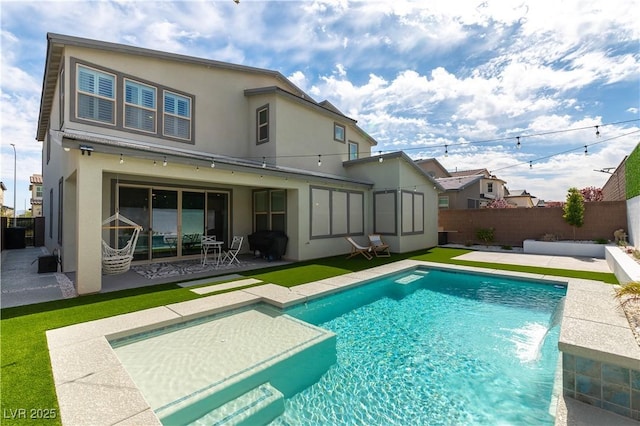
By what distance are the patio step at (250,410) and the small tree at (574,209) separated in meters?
14.3

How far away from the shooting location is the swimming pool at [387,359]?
9.59 feet

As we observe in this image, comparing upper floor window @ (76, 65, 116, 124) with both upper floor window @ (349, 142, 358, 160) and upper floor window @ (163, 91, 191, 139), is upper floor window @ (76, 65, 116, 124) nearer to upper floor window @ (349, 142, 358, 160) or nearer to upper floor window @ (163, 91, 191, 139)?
upper floor window @ (163, 91, 191, 139)

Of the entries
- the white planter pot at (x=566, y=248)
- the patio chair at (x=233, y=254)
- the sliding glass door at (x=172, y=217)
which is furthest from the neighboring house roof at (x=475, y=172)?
the sliding glass door at (x=172, y=217)

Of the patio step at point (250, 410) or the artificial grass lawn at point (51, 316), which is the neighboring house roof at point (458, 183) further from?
the patio step at point (250, 410)

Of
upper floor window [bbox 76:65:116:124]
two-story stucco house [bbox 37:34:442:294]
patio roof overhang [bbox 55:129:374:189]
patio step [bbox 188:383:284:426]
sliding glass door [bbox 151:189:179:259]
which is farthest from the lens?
sliding glass door [bbox 151:189:179:259]

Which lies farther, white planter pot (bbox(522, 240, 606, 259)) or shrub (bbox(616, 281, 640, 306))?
white planter pot (bbox(522, 240, 606, 259))

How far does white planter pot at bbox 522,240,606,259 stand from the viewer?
34.6 ft

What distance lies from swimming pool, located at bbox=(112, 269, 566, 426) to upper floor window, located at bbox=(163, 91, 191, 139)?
22.9ft

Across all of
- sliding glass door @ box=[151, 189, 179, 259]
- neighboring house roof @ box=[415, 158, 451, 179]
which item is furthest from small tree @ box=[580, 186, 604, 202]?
sliding glass door @ box=[151, 189, 179, 259]

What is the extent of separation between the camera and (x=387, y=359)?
3852 millimetres

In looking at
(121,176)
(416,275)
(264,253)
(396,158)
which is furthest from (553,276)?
(121,176)

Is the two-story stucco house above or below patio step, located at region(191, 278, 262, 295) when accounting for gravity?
above

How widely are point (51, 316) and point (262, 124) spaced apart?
8.60 meters

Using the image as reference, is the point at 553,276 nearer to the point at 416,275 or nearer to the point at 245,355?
the point at 416,275
